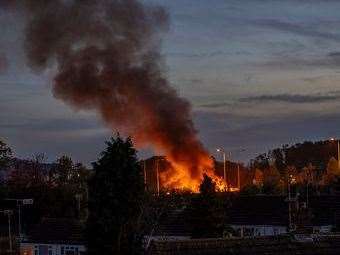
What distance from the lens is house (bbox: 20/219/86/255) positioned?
50531 mm

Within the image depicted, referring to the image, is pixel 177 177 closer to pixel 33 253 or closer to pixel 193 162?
pixel 193 162

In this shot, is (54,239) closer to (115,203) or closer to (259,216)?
(259,216)

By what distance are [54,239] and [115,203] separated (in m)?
27.6

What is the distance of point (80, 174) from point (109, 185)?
76.1 meters

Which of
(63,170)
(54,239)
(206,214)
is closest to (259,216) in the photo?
(206,214)

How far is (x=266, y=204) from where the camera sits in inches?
2277

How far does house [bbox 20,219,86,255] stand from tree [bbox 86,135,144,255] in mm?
23508

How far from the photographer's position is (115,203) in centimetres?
2581

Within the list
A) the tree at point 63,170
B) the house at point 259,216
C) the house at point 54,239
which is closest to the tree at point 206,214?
the house at point 259,216

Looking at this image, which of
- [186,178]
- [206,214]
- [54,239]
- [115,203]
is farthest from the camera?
[186,178]

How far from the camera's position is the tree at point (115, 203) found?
25.8m

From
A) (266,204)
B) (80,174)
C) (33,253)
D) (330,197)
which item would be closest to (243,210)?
(266,204)

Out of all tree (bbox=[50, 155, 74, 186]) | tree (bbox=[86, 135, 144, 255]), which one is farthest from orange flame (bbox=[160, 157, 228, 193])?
tree (bbox=[86, 135, 144, 255])

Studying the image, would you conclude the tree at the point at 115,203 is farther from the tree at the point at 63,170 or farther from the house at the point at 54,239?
the tree at the point at 63,170
